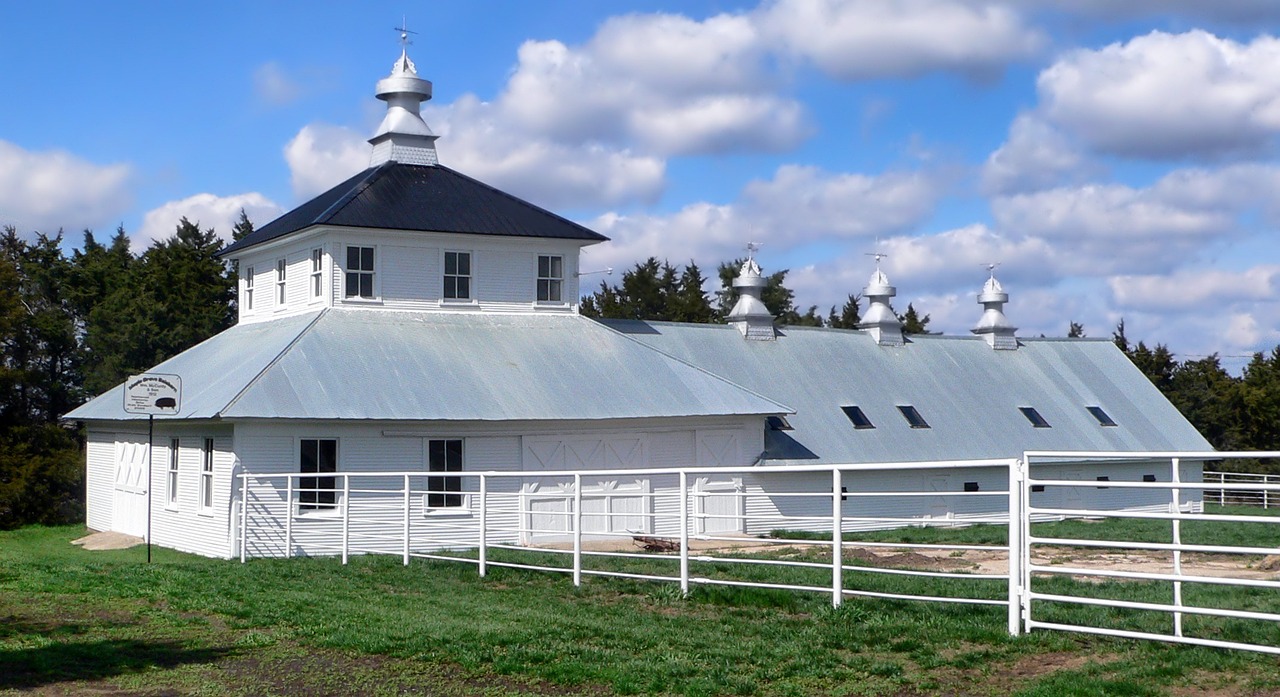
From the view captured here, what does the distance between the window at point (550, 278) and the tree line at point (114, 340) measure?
15.3m

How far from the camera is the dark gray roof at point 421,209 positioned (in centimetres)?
3019

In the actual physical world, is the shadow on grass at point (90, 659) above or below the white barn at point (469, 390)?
below

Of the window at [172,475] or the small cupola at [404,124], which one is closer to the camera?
the window at [172,475]

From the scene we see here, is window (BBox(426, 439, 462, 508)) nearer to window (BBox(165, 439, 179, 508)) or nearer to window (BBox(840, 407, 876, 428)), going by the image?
window (BBox(165, 439, 179, 508))

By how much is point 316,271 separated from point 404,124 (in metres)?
5.03

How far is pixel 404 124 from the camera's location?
33.5 m

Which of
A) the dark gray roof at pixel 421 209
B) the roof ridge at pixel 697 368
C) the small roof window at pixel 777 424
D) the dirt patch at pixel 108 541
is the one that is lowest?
the dirt patch at pixel 108 541

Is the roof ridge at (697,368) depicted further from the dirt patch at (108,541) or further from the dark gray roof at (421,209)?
the dirt patch at (108,541)

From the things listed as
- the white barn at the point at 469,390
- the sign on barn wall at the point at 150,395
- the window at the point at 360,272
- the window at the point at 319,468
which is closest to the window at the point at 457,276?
the white barn at the point at 469,390

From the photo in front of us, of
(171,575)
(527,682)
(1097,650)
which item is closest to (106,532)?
(171,575)

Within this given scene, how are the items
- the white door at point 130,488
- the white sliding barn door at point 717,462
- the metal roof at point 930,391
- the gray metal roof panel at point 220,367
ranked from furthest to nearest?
the metal roof at point 930,391
the white sliding barn door at point 717,462
the white door at point 130,488
the gray metal roof panel at point 220,367

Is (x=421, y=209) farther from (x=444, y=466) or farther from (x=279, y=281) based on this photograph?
(x=444, y=466)

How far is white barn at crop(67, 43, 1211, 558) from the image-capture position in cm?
2609

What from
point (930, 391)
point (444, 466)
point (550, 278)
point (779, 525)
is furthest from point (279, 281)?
point (930, 391)
